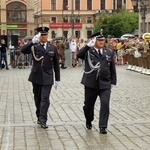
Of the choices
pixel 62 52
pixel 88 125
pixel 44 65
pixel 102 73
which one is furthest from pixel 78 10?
pixel 102 73

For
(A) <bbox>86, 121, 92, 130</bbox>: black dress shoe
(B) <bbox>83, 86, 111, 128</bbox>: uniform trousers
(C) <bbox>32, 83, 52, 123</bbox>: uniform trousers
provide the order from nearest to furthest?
(B) <bbox>83, 86, 111, 128</bbox>: uniform trousers < (A) <bbox>86, 121, 92, 130</bbox>: black dress shoe < (C) <bbox>32, 83, 52, 123</bbox>: uniform trousers

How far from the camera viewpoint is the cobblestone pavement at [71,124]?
368 inches

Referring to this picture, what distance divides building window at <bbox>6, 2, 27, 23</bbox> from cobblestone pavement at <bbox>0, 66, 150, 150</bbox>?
110666 mm

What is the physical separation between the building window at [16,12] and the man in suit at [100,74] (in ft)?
386

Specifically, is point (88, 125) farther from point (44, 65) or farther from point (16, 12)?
point (16, 12)

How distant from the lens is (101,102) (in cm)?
1034

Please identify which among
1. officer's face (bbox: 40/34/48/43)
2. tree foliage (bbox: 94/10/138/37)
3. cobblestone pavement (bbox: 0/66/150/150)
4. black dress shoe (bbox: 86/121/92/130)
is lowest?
cobblestone pavement (bbox: 0/66/150/150)

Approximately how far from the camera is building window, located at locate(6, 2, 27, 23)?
127125 millimetres

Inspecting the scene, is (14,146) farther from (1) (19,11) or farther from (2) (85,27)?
(1) (19,11)

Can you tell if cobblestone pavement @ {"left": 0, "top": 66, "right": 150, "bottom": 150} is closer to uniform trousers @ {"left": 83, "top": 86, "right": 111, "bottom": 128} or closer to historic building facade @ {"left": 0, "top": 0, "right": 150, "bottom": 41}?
uniform trousers @ {"left": 83, "top": 86, "right": 111, "bottom": 128}

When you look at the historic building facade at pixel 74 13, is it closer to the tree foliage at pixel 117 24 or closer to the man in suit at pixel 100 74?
the tree foliage at pixel 117 24

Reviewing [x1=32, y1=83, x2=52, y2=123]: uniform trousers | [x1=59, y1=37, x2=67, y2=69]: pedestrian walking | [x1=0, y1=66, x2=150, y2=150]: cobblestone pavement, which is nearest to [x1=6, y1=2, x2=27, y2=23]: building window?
[x1=59, y1=37, x2=67, y2=69]: pedestrian walking

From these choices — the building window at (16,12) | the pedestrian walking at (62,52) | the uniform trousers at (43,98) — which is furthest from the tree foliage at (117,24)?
the uniform trousers at (43,98)

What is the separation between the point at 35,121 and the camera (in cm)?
1177
